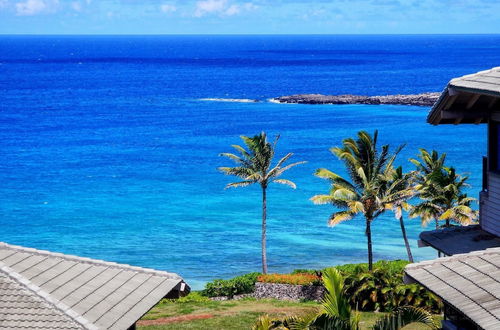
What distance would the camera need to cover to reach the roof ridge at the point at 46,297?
14.0 metres

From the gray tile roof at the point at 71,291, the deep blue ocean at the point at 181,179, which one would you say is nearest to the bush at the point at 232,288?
the deep blue ocean at the point at 181,179

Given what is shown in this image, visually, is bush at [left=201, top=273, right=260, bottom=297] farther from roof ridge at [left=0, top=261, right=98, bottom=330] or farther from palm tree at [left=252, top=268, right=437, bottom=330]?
palm tree at [left=252, top=268, right=437, bottom=330]

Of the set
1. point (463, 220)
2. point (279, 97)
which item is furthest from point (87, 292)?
point (279, 97)

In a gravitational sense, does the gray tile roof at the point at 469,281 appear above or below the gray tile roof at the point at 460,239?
above

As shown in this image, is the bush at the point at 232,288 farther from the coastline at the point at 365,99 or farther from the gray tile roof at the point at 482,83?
the coastline at the point at 365,99

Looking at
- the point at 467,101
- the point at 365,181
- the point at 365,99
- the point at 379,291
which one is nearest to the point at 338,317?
the point at 467,101

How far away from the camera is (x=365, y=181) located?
39.3 meters

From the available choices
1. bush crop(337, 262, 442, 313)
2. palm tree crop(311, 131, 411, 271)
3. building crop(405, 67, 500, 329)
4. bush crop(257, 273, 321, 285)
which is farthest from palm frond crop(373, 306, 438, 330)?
palm tree crop(311, 131, 411, 271)

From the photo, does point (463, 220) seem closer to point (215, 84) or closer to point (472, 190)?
point (472, 190)

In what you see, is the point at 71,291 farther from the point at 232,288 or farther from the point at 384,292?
the point at 232,288

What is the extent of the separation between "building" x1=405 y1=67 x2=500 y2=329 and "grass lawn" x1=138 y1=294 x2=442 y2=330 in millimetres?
9374

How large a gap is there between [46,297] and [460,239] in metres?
9.00

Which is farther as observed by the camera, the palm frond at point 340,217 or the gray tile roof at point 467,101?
the palm frond at point 340,217

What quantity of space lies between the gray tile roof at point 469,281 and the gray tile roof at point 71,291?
191 inches
